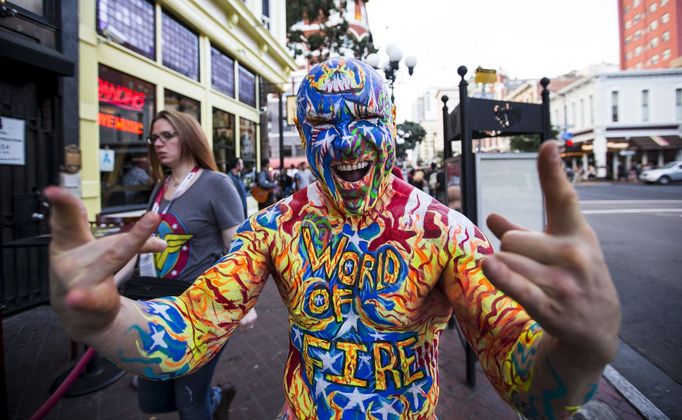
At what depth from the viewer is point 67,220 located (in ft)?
2.53

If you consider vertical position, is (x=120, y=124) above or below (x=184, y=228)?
above

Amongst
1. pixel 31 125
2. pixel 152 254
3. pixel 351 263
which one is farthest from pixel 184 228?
pixel 31 125

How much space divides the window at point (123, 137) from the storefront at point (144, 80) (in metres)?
0.02

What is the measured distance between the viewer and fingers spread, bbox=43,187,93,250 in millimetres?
742

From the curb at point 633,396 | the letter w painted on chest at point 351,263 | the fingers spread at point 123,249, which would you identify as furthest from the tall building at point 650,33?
the fingers spread at point 123,249

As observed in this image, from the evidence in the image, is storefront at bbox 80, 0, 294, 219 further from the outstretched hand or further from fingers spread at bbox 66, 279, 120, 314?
the outstretched hand

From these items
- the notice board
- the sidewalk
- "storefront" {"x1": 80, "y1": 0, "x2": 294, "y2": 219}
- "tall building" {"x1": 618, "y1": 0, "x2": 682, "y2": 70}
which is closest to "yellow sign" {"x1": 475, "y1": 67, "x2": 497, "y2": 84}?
the notice board

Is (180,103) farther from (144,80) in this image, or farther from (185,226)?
(185,226)

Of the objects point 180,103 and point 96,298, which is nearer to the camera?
point 96,298

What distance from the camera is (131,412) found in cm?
278

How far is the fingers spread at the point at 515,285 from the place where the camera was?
0.69m

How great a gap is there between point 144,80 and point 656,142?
40471 mm

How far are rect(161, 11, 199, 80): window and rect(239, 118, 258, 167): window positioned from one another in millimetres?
2737

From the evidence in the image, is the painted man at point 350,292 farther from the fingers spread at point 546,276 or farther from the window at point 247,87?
the window at point 247,87
